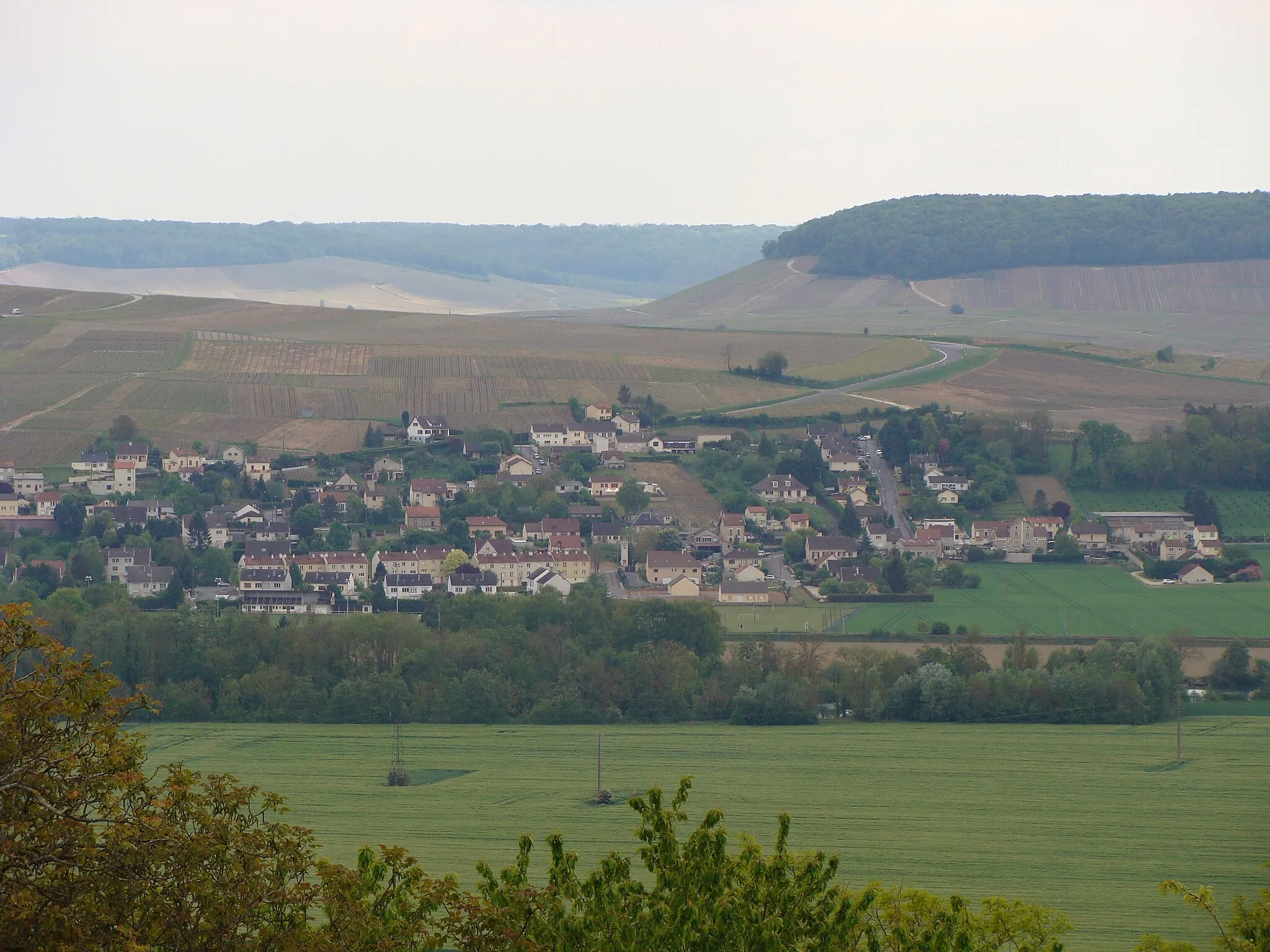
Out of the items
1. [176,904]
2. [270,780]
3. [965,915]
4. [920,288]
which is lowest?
[270,780]

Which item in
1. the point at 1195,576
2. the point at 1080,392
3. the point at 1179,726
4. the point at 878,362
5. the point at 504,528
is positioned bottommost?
the point at 1179,726

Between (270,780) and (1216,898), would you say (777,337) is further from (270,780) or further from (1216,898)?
(1216,898)

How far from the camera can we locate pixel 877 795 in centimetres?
3091

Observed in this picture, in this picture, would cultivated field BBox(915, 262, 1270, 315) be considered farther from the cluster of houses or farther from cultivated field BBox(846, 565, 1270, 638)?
cultivated field BBox(846, 565, 1270, 638)

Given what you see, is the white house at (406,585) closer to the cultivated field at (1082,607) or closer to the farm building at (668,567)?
the farm building at (668,567)

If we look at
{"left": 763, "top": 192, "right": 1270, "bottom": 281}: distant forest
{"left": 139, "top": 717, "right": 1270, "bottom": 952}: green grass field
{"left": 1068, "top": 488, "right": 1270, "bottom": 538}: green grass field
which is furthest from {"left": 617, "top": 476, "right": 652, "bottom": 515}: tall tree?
{"left": 763, "top": 192, "right": 1270, "bottom": 281}: distant forest

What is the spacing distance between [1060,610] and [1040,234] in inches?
4166

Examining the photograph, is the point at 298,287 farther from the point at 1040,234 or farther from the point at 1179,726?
the point at 1179,726

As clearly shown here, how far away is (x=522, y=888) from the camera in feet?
40.3

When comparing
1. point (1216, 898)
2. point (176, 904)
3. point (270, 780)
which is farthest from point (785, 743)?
point (176, 904)

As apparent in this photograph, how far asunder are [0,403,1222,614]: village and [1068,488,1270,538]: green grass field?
4.59 ft

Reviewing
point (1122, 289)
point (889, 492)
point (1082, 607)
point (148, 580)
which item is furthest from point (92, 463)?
point (1122, 289)

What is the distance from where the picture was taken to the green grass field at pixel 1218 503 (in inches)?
2330

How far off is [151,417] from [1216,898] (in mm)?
56627
